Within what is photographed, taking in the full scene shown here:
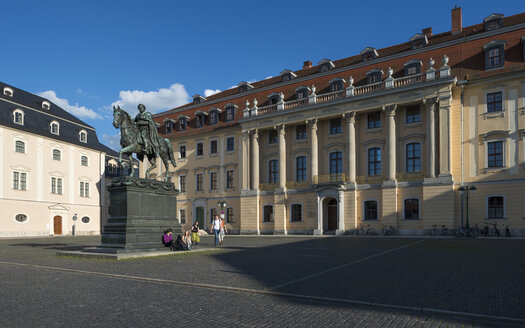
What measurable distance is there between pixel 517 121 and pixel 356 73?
14067 millimetres

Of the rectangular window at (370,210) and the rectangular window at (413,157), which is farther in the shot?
the rectangular window at (370,210)

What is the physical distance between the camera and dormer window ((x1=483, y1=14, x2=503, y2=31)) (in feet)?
113

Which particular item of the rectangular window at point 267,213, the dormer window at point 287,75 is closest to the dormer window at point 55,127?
the rectangular window at point 267,213

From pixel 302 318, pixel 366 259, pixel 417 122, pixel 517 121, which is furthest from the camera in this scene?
pixel 417 122

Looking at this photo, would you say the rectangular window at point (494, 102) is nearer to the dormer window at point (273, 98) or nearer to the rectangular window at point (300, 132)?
the rectangular window at point (300, 132)

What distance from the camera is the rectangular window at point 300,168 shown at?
41281 mm

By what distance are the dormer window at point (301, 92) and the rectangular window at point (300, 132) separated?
2.93 meters

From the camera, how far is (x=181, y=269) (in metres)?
12.3

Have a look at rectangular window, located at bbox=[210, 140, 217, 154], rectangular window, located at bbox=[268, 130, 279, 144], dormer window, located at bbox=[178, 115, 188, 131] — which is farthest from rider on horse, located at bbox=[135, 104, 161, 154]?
dormer window, located at bbox=[178, 115, 188, 131]

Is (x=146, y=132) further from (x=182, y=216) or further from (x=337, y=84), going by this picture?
(x=182, y=216)

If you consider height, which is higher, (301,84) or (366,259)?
(301,84)

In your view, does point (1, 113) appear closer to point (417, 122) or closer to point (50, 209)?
point (50, 209)

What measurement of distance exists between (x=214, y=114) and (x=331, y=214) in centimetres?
1871

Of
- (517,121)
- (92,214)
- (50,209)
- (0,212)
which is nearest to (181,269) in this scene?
(517,121)
